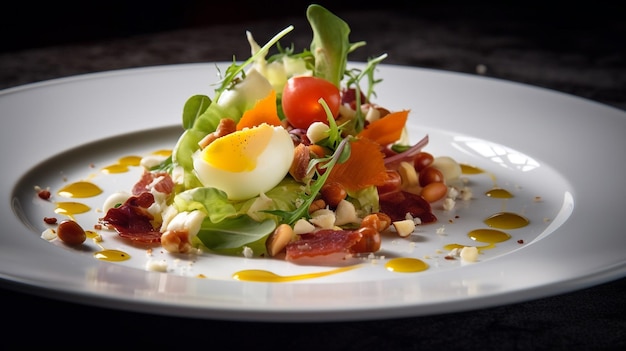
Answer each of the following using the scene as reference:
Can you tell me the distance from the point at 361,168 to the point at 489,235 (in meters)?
0.49

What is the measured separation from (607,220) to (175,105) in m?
2.16

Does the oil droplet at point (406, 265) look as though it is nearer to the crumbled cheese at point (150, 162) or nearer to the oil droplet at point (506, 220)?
the oil droplet at point (506, 220)

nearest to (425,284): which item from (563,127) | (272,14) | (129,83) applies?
(563,127)

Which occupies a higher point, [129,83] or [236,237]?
[129,83]

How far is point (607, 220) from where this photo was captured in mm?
2877

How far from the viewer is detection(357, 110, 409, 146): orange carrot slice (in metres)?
3.37

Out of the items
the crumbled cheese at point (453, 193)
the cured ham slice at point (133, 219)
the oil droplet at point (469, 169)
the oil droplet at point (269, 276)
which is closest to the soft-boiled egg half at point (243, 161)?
the cured ham slice at point (133, 219)

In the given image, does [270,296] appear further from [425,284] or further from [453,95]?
[453,95]

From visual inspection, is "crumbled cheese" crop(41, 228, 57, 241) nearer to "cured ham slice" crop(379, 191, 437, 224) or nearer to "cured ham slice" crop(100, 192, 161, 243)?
"cured ham slice" crop(100, 192, 161, 243)

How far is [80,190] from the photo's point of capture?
337 cm

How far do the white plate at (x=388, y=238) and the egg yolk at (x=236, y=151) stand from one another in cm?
31

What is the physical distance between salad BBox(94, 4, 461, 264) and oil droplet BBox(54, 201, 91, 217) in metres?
0.12

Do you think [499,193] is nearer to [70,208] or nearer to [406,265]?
[406,265]

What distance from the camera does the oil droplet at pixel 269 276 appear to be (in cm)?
257
